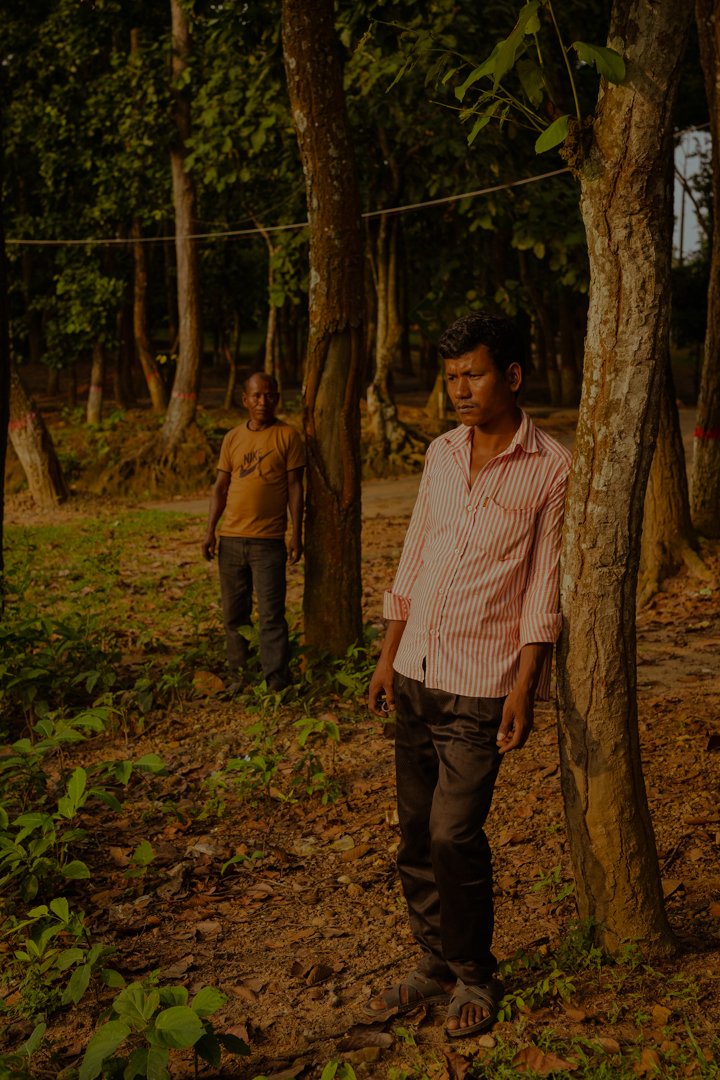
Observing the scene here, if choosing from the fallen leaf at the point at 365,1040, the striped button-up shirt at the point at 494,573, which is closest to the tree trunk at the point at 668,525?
the striped button-up shirt at the point at 494,573

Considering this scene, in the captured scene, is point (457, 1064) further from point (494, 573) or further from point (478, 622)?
point (494, 573)

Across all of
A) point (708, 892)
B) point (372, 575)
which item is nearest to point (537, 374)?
point (372, 575)

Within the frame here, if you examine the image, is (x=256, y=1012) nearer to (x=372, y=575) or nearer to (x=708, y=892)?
(x=708, y=892)

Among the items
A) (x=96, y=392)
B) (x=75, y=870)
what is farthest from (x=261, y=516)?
(x=96, y=392)

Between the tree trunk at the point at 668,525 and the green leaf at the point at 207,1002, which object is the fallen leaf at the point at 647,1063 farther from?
the tree trunk at the point at 668,525

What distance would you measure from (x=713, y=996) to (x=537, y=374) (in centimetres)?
3910

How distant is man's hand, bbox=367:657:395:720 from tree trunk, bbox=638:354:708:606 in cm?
590

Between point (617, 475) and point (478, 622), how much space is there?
63 cm

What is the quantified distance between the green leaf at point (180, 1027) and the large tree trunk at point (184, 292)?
601 inches

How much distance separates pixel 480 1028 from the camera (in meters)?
3.36

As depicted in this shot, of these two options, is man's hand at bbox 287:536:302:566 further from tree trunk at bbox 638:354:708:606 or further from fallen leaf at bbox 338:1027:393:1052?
fallen leaf at bbox 338:1027:393:1052

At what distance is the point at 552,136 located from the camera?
9.75ft

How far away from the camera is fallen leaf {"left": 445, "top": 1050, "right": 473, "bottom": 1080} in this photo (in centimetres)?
317

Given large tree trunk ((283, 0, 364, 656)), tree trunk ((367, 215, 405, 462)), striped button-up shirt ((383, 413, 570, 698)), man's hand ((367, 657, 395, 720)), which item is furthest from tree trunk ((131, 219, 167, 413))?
striped button-up shirt ((383, 413, 570, 698))
